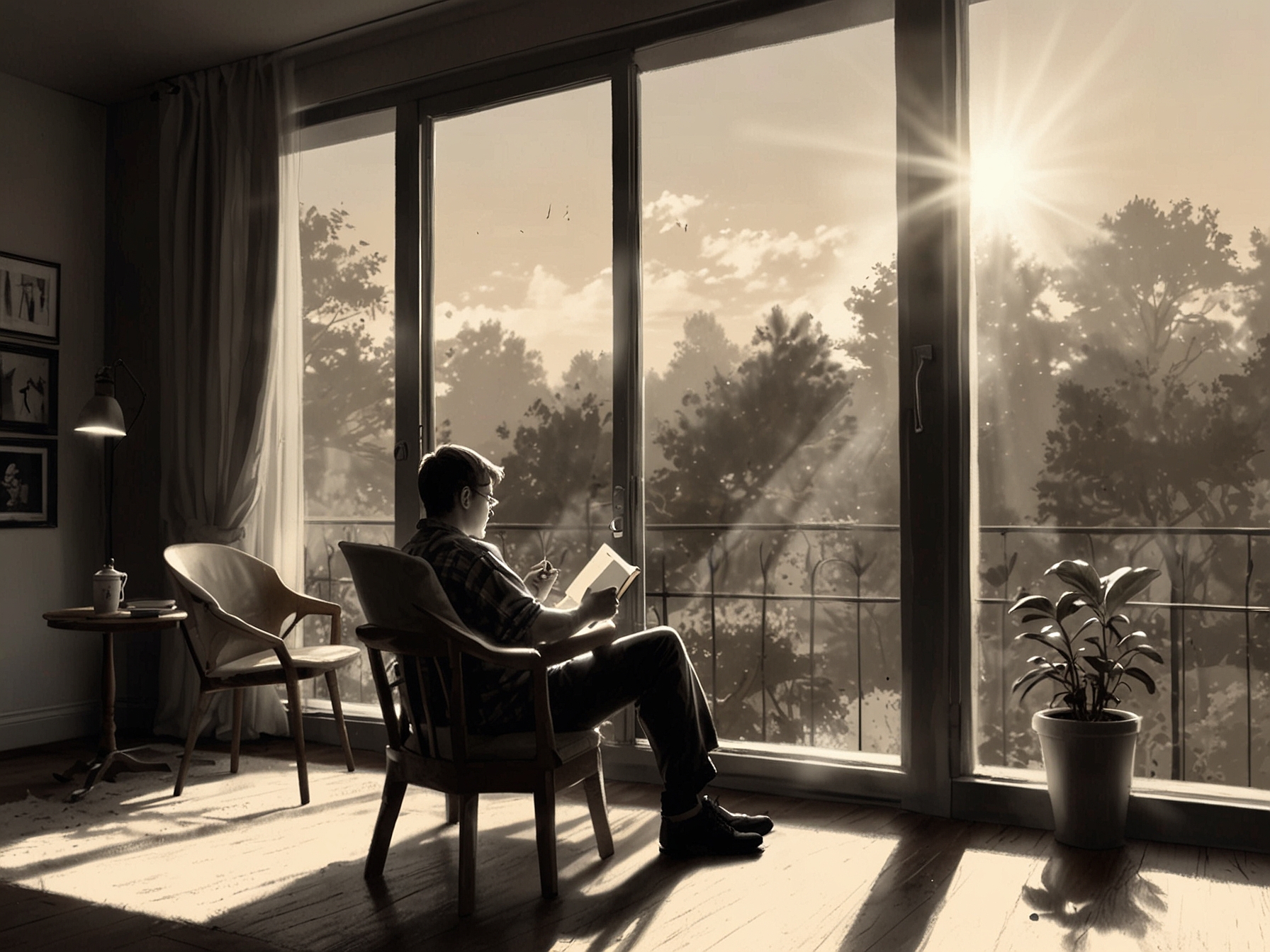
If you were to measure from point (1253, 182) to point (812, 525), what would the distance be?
7.34 feet

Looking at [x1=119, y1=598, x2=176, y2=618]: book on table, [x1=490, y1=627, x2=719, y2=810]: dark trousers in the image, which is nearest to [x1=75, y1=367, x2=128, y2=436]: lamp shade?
[x1=119, y1=598, x2=176, y2=618]: book on table

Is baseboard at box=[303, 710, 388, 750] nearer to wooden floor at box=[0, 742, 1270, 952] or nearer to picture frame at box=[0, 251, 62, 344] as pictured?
wooden floor at box=[0, 742, 1270, 952]

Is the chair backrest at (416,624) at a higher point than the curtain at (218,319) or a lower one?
lower

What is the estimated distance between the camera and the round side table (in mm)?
3539

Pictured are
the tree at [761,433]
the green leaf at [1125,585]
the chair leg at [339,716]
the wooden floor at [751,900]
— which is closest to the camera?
the wooden floor at [751,900]

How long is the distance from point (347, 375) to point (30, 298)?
6.30 ft

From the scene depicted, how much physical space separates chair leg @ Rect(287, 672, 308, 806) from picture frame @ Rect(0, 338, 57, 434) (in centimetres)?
204

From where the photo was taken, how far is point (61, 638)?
4633 millimetres

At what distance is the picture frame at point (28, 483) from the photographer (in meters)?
4.41

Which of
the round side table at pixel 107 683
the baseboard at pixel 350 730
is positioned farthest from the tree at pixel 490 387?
the round side table at pixel 107 683


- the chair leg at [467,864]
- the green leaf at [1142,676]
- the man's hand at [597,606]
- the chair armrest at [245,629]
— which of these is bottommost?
the chair leg at [467,864]

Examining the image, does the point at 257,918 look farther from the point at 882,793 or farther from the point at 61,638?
the point at 61,638

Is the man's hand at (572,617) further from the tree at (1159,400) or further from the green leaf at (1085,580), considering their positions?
the tree at (1159,400)

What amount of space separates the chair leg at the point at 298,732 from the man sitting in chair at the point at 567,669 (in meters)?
1.12
